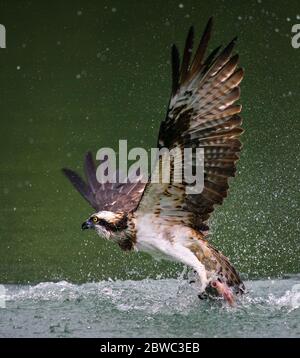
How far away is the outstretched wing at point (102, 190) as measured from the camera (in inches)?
296

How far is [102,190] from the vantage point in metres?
7.68

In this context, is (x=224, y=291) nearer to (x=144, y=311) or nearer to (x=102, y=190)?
(x=144, y=311)

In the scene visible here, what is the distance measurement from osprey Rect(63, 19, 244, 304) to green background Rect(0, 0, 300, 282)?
1417 mm

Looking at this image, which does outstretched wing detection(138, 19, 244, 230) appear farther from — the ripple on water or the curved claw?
the ripple on water

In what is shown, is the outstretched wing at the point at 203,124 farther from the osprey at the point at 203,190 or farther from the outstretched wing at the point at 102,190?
the outstretched wing at the point at 102,190

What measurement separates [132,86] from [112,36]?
4.24ft

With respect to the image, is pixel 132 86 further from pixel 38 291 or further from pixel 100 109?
pixel 38 291

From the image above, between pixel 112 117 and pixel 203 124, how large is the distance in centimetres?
562

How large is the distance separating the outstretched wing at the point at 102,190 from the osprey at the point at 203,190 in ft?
1.48

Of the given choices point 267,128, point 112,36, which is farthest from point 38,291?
point 112,36
